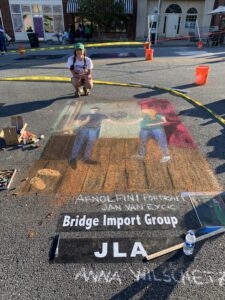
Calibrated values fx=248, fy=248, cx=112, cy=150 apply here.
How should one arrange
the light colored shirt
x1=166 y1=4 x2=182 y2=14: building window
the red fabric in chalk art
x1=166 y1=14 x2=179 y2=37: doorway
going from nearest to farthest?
the red fabric in chalk art, the light colored shirt, x1=166 y1=4 x2=182 y2=14: building window, x1=166 y1=14 x2=179 y2=37: doorway

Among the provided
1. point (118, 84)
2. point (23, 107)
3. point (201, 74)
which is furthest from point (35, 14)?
point (201, 74)

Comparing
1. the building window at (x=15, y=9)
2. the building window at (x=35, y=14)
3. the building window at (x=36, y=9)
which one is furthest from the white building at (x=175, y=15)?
the building window at (x=15, y=9)

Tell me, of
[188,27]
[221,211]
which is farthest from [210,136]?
[188,27]

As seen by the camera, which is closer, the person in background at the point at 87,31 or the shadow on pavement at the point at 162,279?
the shadow on pavement at the point at 162,279

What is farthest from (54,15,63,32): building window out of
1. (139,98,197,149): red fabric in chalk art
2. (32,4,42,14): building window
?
(139,98,197,149): red fabric in chalk art

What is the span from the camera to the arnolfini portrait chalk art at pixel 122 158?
400 centimetres

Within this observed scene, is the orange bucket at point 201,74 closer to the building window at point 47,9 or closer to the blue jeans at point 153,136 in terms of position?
the blue jeans at point 153,136

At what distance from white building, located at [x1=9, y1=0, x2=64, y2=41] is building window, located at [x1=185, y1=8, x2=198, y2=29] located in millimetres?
12648

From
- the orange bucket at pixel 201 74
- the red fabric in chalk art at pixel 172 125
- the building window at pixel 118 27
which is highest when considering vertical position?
the building window at pixel 118 27

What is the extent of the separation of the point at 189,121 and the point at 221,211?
3.23 m

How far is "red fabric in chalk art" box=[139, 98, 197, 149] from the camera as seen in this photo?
206 inches

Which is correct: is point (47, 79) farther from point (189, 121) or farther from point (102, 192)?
point (102, 192)

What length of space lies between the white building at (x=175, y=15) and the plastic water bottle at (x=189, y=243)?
85.5 ft

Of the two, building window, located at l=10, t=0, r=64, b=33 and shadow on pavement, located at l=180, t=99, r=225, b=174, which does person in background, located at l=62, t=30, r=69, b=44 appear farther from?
shadow on pavement, located at l=180, t=99, r=225, b=174
